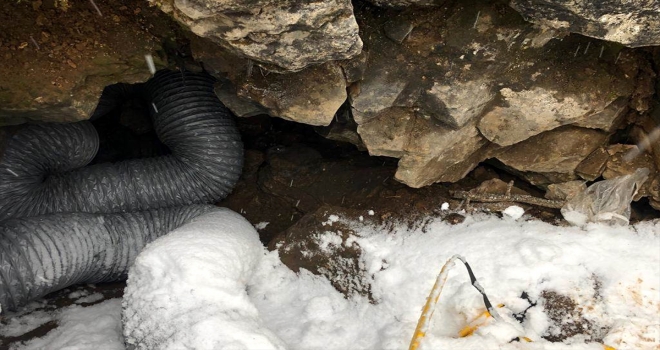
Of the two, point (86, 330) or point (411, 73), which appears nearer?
point (411, 73)

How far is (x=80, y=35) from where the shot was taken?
271 centimetres

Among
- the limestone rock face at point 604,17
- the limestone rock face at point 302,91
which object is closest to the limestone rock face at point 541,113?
the limestone rock face at point 604,17

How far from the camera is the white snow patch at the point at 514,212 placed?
11.0 feet

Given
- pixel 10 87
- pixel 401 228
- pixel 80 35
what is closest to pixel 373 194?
pixel 401 228

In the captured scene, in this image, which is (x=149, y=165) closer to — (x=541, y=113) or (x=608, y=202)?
(x=541, y=113)

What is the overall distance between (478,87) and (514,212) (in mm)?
1067

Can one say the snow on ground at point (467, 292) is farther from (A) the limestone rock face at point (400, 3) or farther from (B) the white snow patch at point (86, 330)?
(A) the limestone rock face at point (400, 3)

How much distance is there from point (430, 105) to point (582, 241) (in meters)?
1.36

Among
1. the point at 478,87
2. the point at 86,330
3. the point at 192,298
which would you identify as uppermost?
the point at 478,87

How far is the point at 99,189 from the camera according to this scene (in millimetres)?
3682

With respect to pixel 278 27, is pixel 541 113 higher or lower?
lower

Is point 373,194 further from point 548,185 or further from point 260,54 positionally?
point 260,54

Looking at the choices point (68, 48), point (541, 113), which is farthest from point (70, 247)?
point (541, 113)

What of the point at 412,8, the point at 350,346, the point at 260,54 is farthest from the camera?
the point at 350,346
